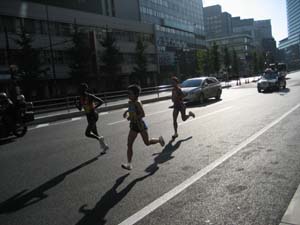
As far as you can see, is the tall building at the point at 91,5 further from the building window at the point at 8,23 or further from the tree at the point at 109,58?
the building window at the point at 8,23

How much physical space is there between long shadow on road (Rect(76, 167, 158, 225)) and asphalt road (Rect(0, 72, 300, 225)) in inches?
0.5

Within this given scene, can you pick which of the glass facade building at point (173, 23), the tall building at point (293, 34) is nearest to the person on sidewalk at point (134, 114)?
the glass facade building at point (173, 23)

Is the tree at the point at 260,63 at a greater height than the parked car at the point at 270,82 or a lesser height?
greater

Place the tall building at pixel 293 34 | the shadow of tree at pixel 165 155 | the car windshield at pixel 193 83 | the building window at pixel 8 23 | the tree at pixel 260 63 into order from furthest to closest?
the tall building at pixel 293 34
the tree at pixel 260 63
the building window at pixel 8 23
the car windshield at pixel 193 83
the shadow of tree at pixel 165 155

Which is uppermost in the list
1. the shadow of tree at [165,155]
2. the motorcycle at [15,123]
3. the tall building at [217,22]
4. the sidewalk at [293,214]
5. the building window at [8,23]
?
the tall building at [217,22]

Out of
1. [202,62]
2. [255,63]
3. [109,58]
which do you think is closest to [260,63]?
[255,63]

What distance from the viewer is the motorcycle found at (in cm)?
1292

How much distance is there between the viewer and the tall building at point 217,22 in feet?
607

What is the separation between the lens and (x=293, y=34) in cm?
18875

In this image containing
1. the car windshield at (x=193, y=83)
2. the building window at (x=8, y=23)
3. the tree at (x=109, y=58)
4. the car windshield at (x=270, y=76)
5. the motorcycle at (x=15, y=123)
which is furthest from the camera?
the tree at (x=109, y=58)

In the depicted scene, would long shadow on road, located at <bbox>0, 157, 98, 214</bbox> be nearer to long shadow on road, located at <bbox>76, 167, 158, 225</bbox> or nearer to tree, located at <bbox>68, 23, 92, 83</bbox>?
long shadow on road, located at <bbox>76, 167, 158, 225</bbox>

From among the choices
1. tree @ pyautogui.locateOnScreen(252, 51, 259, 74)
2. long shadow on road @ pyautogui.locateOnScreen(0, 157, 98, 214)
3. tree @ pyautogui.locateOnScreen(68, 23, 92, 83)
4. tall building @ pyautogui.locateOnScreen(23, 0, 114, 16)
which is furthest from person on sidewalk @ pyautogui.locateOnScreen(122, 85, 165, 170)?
tree @ pyautogui.locateOnScreen(252, 51, 259, 74)

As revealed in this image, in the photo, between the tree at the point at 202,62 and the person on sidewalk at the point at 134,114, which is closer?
the person on sidewalk at the point at 134,114

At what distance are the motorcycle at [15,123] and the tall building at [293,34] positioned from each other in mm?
167328
